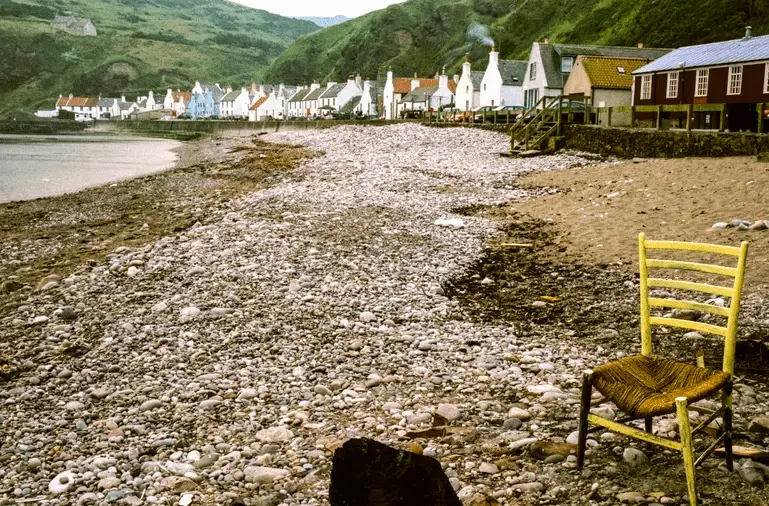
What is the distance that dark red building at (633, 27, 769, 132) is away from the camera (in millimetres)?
30203

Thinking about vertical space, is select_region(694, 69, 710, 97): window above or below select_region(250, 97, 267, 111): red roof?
below

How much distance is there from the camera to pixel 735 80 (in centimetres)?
3244

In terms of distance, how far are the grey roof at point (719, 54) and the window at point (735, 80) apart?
506 mm

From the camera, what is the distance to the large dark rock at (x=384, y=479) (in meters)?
3.47

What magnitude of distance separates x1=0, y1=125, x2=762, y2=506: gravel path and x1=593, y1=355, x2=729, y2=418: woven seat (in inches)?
27.2

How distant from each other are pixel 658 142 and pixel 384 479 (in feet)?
75.2

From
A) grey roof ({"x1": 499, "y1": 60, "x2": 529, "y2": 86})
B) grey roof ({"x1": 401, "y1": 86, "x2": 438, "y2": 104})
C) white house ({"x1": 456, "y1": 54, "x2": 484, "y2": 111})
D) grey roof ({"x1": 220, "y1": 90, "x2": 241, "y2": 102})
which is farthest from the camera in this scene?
grey roof ({"x1": 220, "y1": 90, "x2": 241, "y2": 102})

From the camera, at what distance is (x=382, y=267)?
1138 cm

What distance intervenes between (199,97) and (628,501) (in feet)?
657

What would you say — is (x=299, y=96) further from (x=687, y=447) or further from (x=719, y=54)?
(x=687, y=447)

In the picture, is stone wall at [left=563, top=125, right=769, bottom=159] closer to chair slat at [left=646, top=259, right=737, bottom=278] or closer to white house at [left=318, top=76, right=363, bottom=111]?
chair slat at [left=646, top=259, right=737, bottom=278]

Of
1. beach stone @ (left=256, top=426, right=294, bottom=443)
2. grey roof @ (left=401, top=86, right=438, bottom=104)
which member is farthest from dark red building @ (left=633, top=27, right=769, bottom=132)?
grey roof @ (left=401, top=86, right=438, bottom=104)

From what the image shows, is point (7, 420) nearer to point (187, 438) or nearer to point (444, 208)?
point (187, 438)

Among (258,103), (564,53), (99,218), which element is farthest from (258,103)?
(99,218)
